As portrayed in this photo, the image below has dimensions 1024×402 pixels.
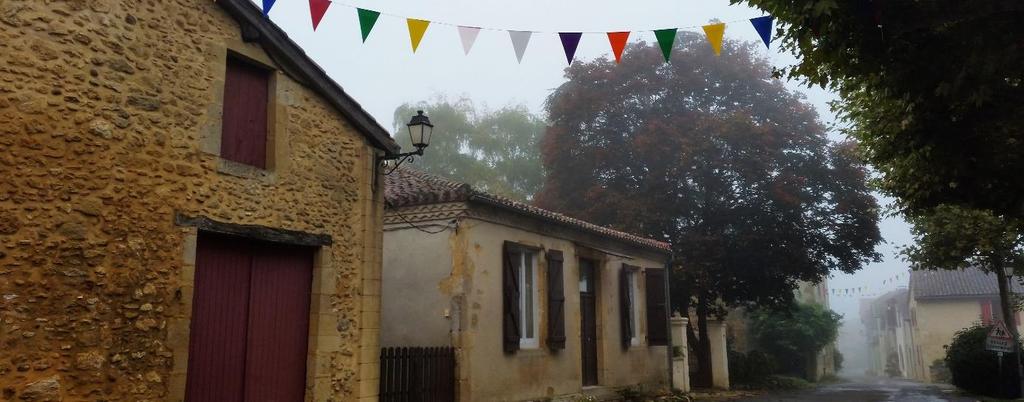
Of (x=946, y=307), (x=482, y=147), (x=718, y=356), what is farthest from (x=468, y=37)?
(x=946, y=307)

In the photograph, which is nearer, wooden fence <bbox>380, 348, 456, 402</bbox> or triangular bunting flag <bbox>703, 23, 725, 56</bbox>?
triangular bunting flag <bbox>703, 23, 725, 56</bbox>

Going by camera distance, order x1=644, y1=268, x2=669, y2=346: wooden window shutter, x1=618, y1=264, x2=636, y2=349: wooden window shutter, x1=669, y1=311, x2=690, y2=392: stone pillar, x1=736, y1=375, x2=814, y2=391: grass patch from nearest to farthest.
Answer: x1=618, y1=264, x2=636, y2=349: wooden window shutter → x1=644, y1=268, x2=669, y2=346: wooden window shutter → x1=669, y1=311, x2=690, y2=392: stone pillar → x1=736, y1=375, x2=814, y2=391: grass patch

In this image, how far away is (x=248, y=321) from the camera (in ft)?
24.6

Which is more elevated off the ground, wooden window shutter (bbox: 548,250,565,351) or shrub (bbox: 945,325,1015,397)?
wooden window shutter (bbox: 548,250,565,351)

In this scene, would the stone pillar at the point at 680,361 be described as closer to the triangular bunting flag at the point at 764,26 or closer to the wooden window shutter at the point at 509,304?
the wooden window shutter at the point at 509,304

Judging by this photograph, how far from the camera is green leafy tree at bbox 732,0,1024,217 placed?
19.6 ft

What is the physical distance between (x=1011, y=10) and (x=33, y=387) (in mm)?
8036

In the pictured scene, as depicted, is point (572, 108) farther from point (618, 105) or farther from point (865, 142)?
point (865, 142)

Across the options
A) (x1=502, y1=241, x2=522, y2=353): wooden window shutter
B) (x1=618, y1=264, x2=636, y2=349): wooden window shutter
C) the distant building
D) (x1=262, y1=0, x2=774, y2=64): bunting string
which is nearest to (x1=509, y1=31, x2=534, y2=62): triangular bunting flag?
(x1=262, y1=0, x2=774, y2=64): bunting string

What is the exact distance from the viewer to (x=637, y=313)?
15.9 meters

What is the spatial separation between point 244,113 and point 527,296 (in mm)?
6082

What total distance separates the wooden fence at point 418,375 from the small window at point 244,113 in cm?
312

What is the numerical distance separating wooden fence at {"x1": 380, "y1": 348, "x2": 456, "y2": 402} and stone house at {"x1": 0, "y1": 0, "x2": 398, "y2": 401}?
0.67 meters

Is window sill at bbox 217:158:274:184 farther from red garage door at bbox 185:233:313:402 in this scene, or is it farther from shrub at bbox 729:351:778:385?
shrub at bbox 729:351:778:385
